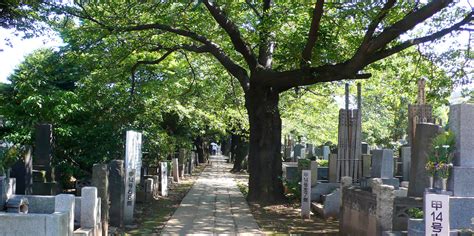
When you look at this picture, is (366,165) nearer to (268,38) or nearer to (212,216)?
(268,38)

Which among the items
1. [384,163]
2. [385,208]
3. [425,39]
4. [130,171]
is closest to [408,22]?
[425,39]

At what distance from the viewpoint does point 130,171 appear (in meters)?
12.8

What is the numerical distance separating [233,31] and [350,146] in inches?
221

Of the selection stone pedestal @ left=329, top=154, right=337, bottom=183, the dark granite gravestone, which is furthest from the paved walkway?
the dark granite gravestone

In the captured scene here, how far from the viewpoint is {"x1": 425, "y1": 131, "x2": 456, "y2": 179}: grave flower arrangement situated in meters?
7.94

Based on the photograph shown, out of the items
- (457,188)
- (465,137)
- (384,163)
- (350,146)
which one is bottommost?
(457,188)

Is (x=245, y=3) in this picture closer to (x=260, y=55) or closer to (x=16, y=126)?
(x=260, y=55)

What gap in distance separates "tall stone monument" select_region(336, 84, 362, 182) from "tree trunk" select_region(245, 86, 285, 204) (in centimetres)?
217

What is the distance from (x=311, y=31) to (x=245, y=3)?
4843 millimetres

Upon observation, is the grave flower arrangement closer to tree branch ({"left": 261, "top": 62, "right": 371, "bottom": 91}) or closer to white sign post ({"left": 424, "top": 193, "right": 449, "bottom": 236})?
white sign post ({"left": 424, "top": 193, "right": 449, "bottom": 236})

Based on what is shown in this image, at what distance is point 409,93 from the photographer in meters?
18.4

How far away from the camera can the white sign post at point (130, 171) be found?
12.1 m

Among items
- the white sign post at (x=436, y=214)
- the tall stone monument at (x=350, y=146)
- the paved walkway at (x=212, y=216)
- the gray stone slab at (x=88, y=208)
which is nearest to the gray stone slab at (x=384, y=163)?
the tall stone monument at (x=350, y=146)

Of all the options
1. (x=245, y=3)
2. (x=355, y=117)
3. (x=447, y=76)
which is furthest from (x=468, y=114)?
(x=245, y=3)
